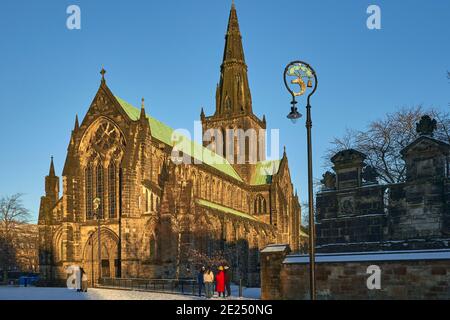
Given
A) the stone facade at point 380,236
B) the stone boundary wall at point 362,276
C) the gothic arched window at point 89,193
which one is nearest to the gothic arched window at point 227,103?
the gothic arched window at point 89,193

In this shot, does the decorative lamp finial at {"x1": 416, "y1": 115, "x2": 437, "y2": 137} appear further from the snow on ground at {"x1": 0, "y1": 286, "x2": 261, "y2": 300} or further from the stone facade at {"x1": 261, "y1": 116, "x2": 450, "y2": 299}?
the snow on ground at {"x1": 0, "y1": 286, "x2": 261, "y2": 300}

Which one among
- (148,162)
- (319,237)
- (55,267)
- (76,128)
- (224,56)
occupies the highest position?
(224,56)

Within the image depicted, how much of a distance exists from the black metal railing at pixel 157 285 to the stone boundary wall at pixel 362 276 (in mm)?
11092

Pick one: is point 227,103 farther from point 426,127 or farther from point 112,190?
point 426,127

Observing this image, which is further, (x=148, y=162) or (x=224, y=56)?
(x=224, y=56)

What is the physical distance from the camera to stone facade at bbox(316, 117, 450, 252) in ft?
69.6

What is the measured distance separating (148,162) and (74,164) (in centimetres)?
710

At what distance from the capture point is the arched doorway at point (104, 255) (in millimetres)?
46375

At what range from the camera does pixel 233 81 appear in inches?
3152

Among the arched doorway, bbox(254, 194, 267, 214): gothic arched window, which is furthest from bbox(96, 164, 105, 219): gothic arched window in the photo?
bbox(254, 194, 267, 214): gothic arched window

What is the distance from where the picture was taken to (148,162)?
158 feet

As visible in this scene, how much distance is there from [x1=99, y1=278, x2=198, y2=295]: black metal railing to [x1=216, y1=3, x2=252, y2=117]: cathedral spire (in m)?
46.3
